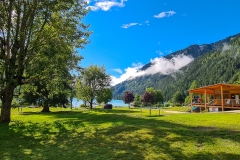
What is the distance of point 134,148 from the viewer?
6680mm

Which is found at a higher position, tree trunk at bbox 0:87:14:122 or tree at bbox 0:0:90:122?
tree at bbox 0:0:90:122

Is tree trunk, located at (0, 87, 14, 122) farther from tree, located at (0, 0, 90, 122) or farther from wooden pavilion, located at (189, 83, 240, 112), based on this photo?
wooden pavilion, located at (189, 83, 240, 112)

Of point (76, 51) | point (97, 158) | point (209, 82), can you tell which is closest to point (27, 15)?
point (76, 51)

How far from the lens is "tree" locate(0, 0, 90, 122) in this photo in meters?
13.0

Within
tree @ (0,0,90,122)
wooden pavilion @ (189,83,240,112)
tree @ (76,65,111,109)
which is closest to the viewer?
tree @ (0,0,90,122)

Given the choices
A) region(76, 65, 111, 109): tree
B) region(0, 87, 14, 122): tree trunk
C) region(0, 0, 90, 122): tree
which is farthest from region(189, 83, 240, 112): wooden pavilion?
region(0, 87, 14, 122): tree trunk

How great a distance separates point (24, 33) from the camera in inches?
492

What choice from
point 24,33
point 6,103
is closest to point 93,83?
point 6,103

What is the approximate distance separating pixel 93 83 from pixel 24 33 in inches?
1283

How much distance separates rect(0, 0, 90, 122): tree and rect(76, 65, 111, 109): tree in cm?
2827

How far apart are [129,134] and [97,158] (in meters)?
3.28

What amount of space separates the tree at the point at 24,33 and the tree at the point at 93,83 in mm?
28265

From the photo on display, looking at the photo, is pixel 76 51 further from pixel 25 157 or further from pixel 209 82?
pixel 209 82

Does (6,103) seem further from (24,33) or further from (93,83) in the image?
(93,83)
